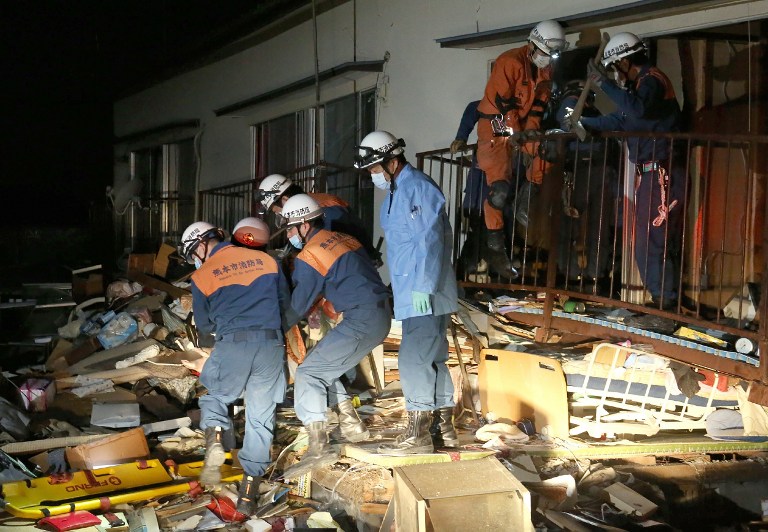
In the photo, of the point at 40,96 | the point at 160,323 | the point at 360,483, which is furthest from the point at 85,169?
the point at 360,483

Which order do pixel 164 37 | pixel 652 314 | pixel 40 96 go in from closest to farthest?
pixel 652 314, pixel 164 37, pixel 40 96

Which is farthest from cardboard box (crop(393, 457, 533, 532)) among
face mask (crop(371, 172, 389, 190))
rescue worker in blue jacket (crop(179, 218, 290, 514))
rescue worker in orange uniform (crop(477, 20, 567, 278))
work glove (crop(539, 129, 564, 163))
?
work glove (crop(539, 129, 564, 163))

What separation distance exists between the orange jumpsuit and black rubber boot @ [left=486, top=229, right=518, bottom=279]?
8 cm

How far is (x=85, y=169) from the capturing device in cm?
2038

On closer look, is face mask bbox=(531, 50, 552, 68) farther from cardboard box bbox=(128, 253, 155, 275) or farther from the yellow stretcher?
cardboard box bbox=(128, 253, 155, 275)

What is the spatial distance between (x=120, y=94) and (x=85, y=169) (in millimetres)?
2648

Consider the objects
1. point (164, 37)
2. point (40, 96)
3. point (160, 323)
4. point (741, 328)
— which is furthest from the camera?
point (40, 96)

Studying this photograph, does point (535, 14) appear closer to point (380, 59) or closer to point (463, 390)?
point (380, 59)

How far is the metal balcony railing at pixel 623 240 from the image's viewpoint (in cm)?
592

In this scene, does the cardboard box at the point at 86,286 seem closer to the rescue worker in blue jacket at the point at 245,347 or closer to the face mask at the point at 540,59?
the rescue worker in blue jacket at the point at 245,347

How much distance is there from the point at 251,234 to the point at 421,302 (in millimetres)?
1882

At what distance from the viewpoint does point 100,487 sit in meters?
5.69

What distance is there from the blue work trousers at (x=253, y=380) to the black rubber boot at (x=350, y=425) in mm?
507

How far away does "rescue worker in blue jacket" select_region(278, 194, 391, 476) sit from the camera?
19.0ft
